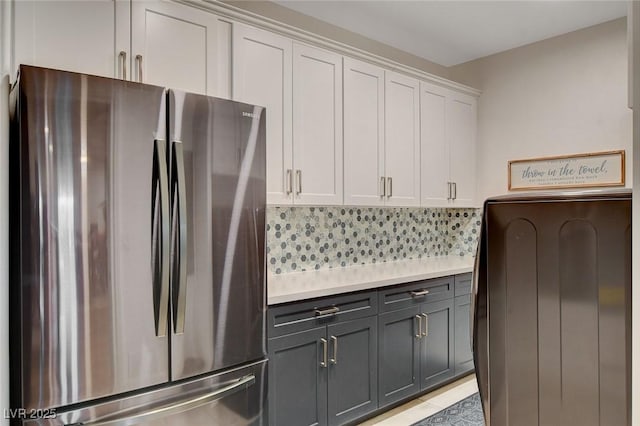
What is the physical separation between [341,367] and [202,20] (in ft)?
6.86

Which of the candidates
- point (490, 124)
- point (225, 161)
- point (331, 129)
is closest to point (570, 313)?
point (225, 161)

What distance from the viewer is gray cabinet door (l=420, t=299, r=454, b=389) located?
10.4ft

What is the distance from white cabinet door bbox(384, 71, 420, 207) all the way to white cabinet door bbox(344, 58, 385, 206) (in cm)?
8

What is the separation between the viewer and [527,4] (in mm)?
3150

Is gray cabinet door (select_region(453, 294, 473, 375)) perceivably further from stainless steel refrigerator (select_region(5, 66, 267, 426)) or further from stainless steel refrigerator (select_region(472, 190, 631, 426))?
stainless steel refrigerator (select_region(472, 190, 631, 426))

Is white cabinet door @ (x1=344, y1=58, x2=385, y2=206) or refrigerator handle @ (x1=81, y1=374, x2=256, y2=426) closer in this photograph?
refrigerator handle @ (x1=81, y1=374, x2=256, y2=426)

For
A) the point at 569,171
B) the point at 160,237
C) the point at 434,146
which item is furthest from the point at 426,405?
the point at 160,237

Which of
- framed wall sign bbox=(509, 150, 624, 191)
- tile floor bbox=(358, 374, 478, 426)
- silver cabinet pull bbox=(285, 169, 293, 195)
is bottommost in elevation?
tile floor bbox=(358, 374, 478, 426)

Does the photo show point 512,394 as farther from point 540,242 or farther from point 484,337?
point 540,242

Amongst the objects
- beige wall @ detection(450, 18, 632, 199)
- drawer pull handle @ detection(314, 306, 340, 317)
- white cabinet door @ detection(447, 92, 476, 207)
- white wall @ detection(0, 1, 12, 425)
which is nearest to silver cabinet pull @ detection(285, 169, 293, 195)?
drawer pull handle @ detection(314, 306, 340, 317)

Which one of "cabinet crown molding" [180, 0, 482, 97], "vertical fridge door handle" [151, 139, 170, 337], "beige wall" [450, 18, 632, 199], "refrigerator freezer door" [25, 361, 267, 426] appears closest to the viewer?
"refrigerator freezer door" [25, 361, 267, 426]

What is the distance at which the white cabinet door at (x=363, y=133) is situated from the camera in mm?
3129

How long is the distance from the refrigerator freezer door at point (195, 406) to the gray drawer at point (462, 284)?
6.20 feet

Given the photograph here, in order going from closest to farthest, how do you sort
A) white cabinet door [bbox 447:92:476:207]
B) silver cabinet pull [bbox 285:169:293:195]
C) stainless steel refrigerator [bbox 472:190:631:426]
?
stainless steel refrigerator [bbox 472:190:631:426], silver cabinet pull [bbox 285:169:293:195], white cabinet door [bbox 447:92:476:207]
